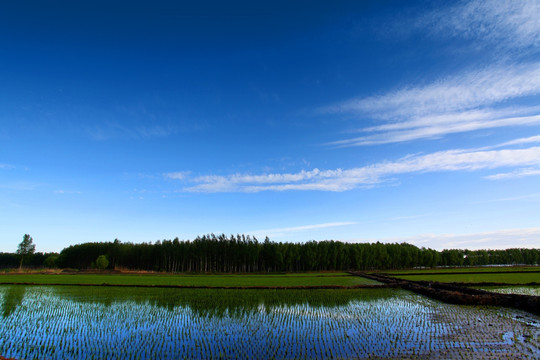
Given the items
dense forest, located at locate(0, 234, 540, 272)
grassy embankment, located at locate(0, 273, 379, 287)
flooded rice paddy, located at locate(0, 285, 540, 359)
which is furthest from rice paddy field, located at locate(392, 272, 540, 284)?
dense forest, located at locate(0, 234, 540, 272)

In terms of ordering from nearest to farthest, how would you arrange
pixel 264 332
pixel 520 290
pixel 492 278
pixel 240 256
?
1. pixel 264 332
2. pixel 520 290
3. pixel 492 278
4. pixel 240 256

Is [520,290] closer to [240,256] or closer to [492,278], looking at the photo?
[492,278]

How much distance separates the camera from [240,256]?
392ft

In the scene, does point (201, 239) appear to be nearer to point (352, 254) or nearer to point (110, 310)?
point (352, 254)

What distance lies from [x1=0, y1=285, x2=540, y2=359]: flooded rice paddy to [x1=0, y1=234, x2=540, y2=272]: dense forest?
9553 cm

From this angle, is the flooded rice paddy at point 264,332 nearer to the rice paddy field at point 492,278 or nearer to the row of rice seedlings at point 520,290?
the row of rice seedlings at point 520,290

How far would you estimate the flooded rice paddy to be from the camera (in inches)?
519

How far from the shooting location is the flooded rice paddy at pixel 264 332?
13.2 meters

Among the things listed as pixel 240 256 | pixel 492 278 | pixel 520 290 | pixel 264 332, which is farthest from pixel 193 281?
pixel 240 256

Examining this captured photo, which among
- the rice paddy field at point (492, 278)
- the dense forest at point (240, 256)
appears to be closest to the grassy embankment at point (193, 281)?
the rice paddy field at point (492, 278)

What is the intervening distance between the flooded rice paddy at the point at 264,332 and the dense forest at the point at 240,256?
95530mm

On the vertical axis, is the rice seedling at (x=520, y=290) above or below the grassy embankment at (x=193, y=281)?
above

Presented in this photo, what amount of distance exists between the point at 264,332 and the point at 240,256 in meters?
106

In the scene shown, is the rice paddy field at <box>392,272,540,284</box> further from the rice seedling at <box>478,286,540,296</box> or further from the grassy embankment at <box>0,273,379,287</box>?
the grassy embankment at <box>0,273,379,287</box>
